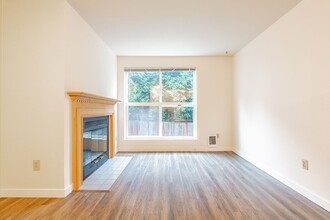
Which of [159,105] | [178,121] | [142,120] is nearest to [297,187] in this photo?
[178,121]

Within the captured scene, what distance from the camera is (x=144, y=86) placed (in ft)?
17.0

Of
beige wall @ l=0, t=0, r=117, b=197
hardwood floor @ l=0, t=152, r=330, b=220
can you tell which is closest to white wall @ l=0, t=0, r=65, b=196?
beige wall @ l=0, t=0, r=117, b=197

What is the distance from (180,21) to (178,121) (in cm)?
265

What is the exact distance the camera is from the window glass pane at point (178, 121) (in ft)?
17.1

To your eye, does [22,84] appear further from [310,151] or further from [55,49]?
[310,151]

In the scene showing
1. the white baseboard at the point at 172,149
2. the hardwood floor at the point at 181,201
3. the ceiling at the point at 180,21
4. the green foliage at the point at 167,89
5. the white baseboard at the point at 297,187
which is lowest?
the hardwood floor at the point at 181,201

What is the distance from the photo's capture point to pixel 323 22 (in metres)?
2.16

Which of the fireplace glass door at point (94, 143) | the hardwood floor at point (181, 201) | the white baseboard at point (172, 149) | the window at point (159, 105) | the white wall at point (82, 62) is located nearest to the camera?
the hardwood floor at point (181, 201)

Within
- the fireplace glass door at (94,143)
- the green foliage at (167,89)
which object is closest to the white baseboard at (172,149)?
the green foliage at (167,89)

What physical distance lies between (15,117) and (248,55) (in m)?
3.88

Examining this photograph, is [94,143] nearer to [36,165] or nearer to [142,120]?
[36,165]

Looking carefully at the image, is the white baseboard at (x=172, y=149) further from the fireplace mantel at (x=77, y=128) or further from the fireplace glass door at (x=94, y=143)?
the fireplace mantel at (x=77, y=128)

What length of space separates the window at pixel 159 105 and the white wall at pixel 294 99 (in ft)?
5.36

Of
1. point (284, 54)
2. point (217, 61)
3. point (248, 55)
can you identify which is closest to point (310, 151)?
point (284, 54)
